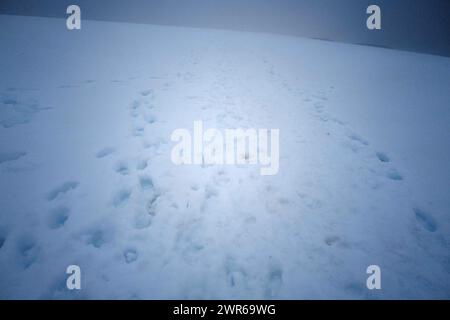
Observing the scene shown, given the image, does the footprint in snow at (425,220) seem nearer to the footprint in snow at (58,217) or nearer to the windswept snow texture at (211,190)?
the windswept snow texture at (211,190)

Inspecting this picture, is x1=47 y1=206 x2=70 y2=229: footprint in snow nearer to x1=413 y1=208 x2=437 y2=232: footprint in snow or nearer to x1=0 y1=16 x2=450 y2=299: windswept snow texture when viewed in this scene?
x1=0 y1=16 x2=450 y2=299: windswept snow texture

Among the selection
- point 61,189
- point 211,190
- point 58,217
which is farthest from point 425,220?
point 61,189

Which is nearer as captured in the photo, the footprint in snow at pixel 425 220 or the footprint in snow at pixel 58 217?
the footprint in snow at pixel 58 217

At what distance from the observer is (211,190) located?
2301 millimetres

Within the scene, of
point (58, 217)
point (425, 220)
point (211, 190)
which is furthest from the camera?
point (211, 190)

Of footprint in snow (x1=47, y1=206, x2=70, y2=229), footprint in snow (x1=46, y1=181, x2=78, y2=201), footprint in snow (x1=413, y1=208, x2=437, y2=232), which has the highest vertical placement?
footprint in snow (x1=46, y1=181, x2=78, y2=201)

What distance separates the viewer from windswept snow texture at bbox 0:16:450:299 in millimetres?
1664

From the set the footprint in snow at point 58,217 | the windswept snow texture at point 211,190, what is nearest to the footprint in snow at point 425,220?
the windswept snow texture at point 211,190

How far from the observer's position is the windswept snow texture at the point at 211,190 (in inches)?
65.5

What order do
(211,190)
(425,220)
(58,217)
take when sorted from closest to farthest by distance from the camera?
1. (58,217)
2. (425,220)
3. (211,190)

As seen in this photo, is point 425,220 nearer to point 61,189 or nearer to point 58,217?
point 58,217

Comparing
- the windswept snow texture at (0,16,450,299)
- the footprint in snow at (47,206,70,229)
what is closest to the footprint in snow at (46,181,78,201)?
the windswept snow texture at (0,16,450,299)

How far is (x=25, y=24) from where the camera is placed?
6.03 m

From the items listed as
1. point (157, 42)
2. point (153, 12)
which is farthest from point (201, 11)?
point (157, 42)
